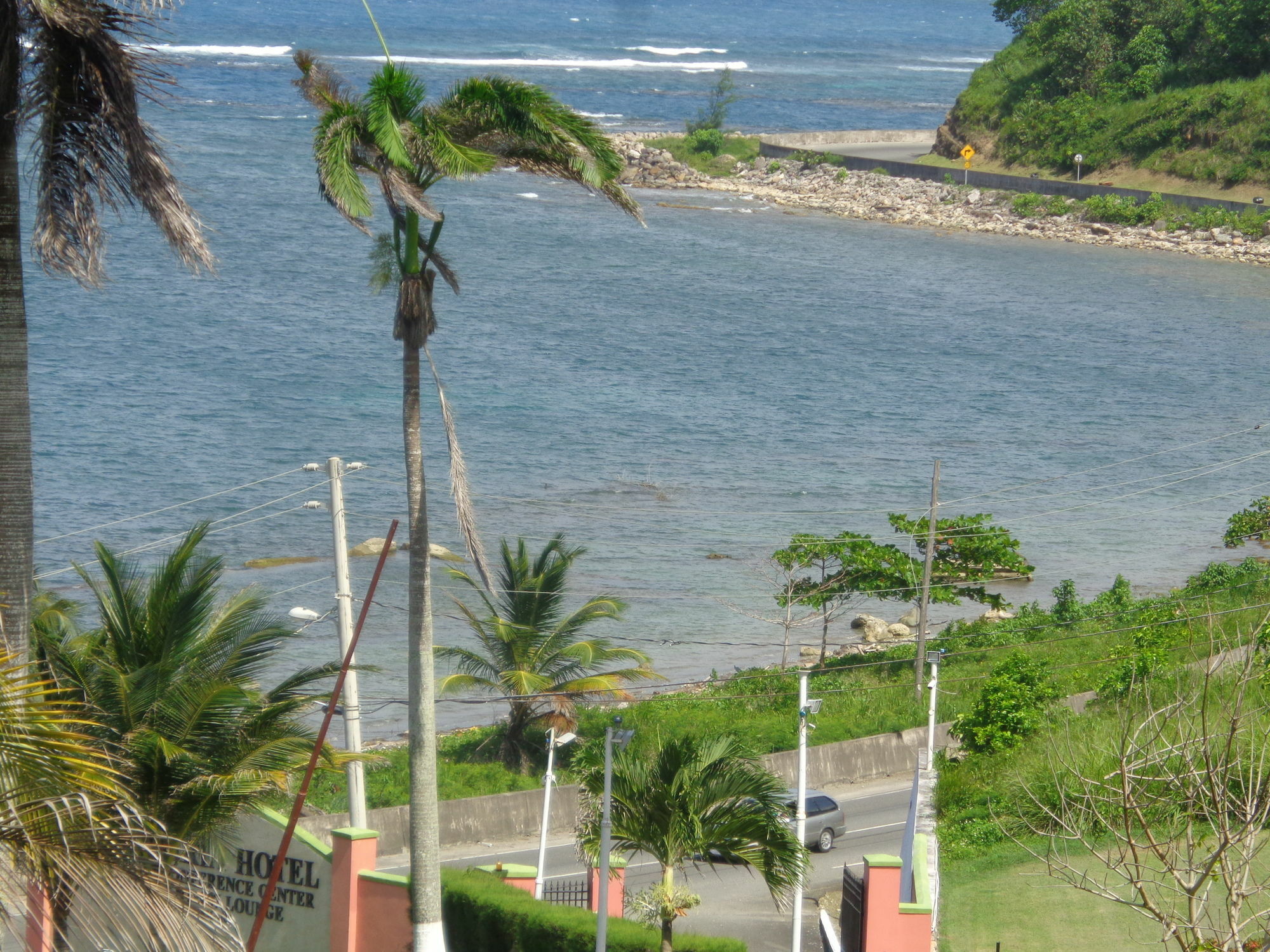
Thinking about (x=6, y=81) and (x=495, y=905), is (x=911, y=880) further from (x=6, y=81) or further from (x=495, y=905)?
(x=6, y=81)

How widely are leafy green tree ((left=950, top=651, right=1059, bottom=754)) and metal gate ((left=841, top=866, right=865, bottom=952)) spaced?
8269mm

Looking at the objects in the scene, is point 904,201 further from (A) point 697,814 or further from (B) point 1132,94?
(A) point 697,814

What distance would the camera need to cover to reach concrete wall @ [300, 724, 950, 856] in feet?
79.7

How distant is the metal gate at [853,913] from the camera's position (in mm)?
15594

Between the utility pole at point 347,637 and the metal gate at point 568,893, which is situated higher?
the utility pole at point 347,637

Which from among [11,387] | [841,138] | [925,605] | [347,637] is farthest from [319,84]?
[841,138]

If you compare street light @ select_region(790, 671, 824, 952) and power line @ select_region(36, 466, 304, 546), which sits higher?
street light @ select_region(790, 671, 824, 952)

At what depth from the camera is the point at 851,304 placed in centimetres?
7781

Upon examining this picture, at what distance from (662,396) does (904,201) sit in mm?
46019

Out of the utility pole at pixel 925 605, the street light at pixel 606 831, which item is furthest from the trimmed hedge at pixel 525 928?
the utility pole at pixel 925 605

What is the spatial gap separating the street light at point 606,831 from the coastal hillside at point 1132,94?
278 ft

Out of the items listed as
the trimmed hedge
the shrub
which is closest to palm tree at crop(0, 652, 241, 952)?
the trimmed hedge

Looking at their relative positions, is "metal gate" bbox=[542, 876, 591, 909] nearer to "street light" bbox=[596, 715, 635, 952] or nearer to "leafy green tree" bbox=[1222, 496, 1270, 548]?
"street light" bbox=[596, 715, 635, 952]

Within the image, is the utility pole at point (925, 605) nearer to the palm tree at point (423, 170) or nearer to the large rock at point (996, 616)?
the large rock at point (996, 616)
